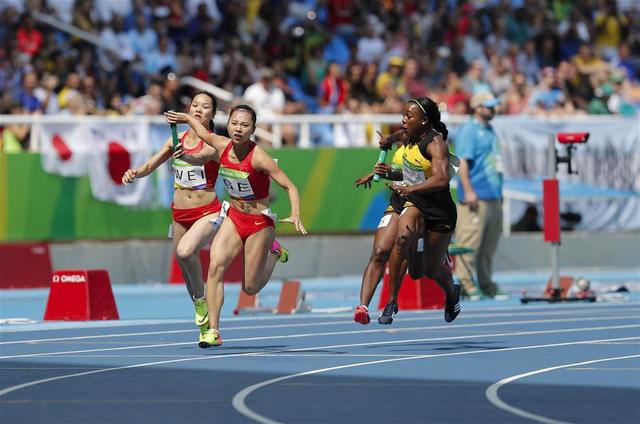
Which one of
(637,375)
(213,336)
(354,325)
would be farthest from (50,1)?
(637,375)

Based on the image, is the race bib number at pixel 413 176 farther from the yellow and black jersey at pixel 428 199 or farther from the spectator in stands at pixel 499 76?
the spectator in stands at pixel 499 76

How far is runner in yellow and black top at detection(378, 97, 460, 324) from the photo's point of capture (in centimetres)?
1534

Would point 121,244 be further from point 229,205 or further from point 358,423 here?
point 358,423

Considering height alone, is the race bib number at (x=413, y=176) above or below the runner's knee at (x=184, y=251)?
above

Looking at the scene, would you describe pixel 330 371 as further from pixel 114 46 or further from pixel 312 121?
pixel 114 46

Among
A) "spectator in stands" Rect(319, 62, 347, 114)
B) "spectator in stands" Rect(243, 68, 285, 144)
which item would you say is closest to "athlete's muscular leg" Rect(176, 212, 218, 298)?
"spectator in stands" Rect(243, 68, 285, 144)

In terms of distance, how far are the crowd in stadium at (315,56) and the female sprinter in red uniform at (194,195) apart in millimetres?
8970

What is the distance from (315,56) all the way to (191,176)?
13.3 m

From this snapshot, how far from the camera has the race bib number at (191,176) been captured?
15688 millimetres

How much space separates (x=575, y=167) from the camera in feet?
88.2

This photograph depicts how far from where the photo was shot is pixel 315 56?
94.5ft

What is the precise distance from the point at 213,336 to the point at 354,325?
10.4ft

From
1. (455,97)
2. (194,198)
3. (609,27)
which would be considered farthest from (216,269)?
(609,27)


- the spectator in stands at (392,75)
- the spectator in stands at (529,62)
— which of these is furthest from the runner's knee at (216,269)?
the spectator in stands at (529,62)
